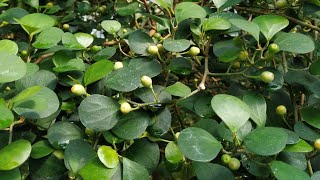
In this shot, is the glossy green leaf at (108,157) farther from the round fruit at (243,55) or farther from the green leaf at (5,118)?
the round fruit at (243,55)

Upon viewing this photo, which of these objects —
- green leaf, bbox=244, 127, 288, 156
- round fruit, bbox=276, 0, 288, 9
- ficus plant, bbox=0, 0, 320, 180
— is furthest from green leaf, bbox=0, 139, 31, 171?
round fruit, bbox=276, 0, 288, 9

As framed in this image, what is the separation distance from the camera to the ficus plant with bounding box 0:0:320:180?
23.6 inches

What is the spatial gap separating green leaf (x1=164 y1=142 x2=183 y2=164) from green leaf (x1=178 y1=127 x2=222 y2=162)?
8 centimetres

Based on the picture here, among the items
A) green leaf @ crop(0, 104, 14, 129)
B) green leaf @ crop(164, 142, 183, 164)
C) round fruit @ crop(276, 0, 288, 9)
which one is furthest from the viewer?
round fruit @ crop(276, 0, 288, 9)

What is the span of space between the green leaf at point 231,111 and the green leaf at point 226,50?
0.13 meters

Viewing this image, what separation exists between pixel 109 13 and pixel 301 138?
833 mm

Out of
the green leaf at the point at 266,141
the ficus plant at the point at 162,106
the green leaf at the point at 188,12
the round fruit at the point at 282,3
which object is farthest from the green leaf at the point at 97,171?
the round fruit at the point at 282,3

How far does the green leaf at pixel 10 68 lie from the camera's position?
0.59 metres

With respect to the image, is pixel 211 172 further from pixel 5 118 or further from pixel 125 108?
pixel 5 118

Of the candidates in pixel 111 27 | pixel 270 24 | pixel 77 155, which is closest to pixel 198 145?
pixel 77 155

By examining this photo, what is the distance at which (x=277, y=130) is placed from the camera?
0.59 meters

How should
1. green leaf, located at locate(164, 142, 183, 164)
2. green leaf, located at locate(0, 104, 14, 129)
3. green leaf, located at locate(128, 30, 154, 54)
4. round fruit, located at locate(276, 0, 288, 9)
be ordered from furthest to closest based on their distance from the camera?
round fruit, located at locate(276, 0, 288, 9)
green leaf, located at locate(128, 30, 154, 54)
green leaf, located at locate(164, 142, 183, 164)
green leaf, located at locate(0, 104, 14, 129)

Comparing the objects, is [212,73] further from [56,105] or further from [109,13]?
[109,13]

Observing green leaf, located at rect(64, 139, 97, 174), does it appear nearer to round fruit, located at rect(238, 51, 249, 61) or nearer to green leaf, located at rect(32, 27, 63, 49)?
green leaf, located at rect(32, 27, 63, 49)
